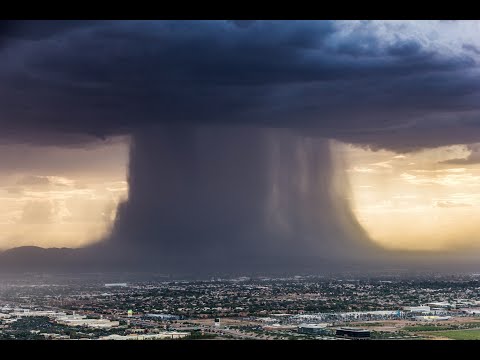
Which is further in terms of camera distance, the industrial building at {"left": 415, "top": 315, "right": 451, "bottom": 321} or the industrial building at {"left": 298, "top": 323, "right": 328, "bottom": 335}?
the industrial building at {"left": 415, "top": 315, "right": 451, "bottom": 321}

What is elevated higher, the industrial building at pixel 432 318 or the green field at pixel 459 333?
the industrial building at pixel 432 318

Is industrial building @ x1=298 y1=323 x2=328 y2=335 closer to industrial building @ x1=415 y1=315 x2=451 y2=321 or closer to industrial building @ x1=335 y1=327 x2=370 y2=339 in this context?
industrial building @ x1=335 y1=327 x2=370 y2=339

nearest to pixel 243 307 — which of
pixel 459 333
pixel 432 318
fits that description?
pixel 432 318

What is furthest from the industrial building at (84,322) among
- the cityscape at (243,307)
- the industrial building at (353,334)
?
the industrial building at (353,334)

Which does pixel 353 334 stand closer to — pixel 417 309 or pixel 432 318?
pixel 432 318

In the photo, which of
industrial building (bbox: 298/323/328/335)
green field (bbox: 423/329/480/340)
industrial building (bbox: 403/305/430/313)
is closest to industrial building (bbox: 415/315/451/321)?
industrial building (bbox: 403/305/430/313)

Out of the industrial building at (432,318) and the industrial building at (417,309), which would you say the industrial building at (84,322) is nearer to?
the industrial building at (432,318)
